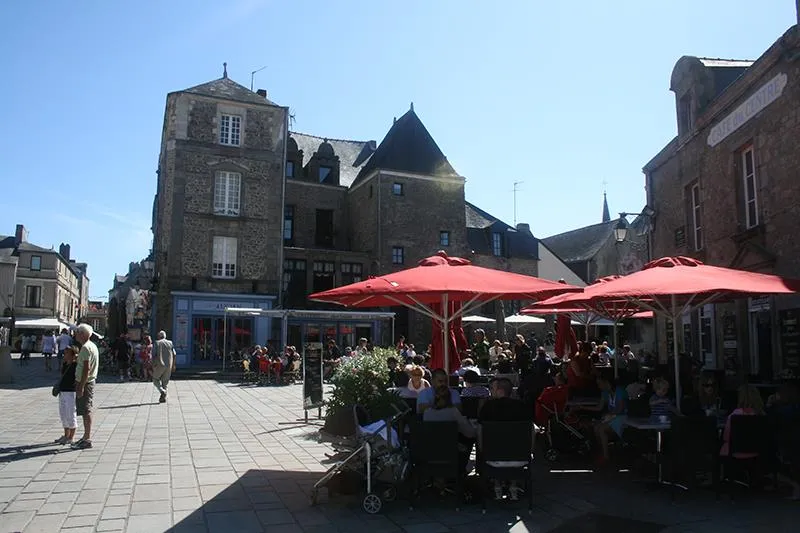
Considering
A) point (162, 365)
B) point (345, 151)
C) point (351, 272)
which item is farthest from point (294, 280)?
point (162, 365)

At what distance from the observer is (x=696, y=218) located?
1476 cm

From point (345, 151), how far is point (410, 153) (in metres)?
6.16

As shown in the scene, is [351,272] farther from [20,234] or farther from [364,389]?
[20,234]

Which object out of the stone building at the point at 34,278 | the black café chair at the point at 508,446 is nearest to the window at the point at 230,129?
the black café chair at the point at 508,446

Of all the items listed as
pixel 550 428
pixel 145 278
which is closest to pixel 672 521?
pixel 550 428

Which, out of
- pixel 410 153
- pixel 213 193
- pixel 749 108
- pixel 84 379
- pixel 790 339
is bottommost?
pixel 84 379

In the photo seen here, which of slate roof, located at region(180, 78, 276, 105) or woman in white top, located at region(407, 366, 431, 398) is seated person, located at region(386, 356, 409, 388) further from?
slate roof, located at region(180, 78, 276, 105)

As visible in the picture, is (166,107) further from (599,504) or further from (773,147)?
(599,504)

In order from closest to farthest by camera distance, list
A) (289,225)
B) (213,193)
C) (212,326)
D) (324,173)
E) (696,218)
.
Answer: (696,218), (212,326), (213,193), (289,225), (324,173)

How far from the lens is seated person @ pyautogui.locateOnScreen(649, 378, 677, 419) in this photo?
21.8 ft

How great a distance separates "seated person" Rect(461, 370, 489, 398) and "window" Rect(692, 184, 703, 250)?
9.25 metres

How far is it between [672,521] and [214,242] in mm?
24426

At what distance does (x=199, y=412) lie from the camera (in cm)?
1216

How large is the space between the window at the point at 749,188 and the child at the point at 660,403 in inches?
268
